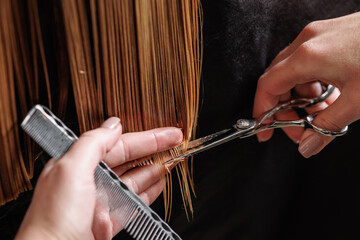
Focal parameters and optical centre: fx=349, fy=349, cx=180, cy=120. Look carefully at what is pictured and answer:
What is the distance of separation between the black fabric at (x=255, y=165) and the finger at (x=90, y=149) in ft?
0.57

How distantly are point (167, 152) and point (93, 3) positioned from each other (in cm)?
26

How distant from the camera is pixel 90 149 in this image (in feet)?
1.35

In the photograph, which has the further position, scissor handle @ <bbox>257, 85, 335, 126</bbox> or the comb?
scissor handle @ <bbox>257, 85, 335, 126</bbox>

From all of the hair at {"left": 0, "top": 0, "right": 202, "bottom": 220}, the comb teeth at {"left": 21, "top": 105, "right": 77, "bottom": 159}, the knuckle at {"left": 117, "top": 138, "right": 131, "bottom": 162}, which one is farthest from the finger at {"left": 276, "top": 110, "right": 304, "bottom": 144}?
the comb teeth at {"left": 21, "top": 105, "right": 77, "bottom": 159}

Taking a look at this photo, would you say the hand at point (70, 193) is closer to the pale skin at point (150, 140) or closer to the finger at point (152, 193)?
the pale skin at point (150, 140)

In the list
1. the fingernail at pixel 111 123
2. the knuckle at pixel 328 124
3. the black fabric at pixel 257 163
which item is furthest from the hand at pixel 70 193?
the knuckle at pixel 328 124

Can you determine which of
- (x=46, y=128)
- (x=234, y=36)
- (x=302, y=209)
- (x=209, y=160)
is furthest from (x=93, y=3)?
(x=302, y=209)

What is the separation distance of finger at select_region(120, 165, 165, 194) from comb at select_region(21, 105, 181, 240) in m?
0.06

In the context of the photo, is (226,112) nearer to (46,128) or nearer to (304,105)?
(304,105)

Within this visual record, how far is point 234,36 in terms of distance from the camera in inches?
24.2

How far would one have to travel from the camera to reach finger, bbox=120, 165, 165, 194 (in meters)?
0.55

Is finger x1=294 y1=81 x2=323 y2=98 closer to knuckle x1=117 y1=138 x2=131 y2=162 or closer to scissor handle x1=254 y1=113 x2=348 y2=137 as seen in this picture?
scissor handle x1=254 y1=113 x2=348 y2=137

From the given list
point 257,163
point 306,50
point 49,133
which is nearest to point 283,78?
point 306,50

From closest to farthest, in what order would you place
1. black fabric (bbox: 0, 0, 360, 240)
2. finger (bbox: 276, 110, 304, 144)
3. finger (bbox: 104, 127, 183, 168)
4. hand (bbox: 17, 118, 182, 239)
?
1. hand (bbox: 17, 118, 182, 239)
2. finger (bbox: 104, 127, 183, 168)
3. black fabric (bbox: 0, 0, 360, 240)
4. finger (bbox: 276, 110, 304, 144)
